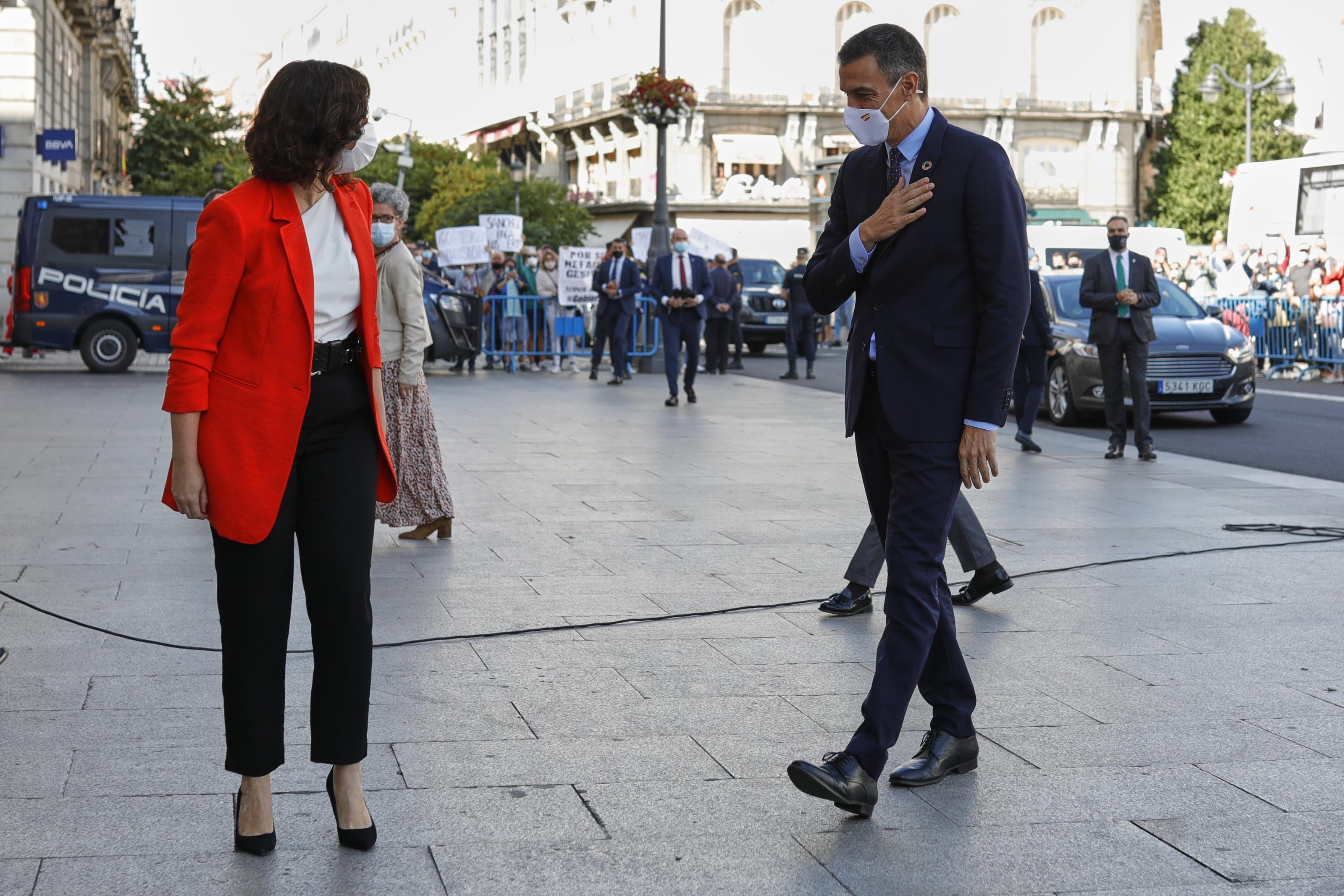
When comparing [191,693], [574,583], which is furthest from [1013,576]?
[191,693]

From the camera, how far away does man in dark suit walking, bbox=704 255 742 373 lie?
2272 centimetres

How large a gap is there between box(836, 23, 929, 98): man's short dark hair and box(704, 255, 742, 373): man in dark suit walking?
1841 cm

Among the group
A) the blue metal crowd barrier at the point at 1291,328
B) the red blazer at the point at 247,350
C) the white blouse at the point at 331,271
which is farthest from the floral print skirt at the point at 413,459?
the blue metal crowd barrier at the point at 1291,328

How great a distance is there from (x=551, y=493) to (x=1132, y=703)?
5.26 meters

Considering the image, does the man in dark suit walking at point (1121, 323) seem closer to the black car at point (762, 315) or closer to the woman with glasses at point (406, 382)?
the woman with glasses at point (406, 382)

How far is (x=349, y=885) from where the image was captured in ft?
10.6

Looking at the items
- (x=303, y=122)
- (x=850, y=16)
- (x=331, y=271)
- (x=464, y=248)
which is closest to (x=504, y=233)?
(x=464, y=248)

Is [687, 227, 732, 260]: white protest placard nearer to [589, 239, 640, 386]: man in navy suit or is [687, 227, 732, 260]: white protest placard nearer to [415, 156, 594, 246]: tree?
[589, 239, 640, 386]: man in navy suit

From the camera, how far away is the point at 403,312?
23.9 feet

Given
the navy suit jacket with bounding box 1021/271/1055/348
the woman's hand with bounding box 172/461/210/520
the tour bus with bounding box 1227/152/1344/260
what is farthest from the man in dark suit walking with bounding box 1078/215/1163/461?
the tour bus with bounding box 1227/152/1344/260

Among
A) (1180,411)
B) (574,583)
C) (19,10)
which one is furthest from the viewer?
(19,10)

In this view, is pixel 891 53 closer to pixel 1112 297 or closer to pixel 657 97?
pixel 1112 297

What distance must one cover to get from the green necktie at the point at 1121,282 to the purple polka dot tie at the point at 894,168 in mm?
8382

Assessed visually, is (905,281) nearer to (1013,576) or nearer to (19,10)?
(1013,576)
